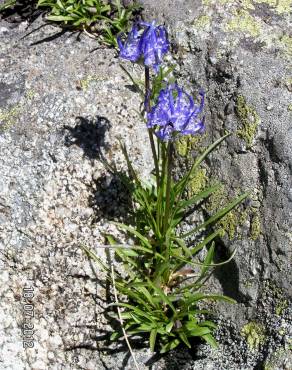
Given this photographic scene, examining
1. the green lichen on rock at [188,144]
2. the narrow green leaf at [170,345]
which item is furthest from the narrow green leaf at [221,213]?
the narrow green leaf at [170,345]

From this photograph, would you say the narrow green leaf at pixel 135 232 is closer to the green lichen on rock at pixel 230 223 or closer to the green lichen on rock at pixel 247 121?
the green lichen on rock at pixel 230 223

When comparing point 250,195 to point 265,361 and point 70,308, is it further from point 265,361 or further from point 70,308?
point 70,308

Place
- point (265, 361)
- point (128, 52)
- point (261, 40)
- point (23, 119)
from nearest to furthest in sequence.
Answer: point (128, 52) → point (265, 361) → point (261, 40) → point (23, 119)

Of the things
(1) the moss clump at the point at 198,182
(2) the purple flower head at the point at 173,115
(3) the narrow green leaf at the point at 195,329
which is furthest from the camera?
(1) the moss clump at the point at 198,182

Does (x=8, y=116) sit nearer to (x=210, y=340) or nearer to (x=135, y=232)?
(x=135, y=232)

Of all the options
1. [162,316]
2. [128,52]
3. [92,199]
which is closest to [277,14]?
[128,52]

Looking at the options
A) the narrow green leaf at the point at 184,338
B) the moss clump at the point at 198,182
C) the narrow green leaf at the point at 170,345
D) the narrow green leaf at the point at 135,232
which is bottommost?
the narrow green leaf at the point at 170,345

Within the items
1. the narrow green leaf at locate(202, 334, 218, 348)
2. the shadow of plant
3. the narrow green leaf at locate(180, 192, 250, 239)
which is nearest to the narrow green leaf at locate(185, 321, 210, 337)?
the narrow green leaf at locate(202, 334, 218, 348)

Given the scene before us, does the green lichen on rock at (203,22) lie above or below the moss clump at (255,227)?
above

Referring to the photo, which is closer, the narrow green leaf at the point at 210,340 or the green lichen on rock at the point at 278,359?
the green lichen on rock at the point at 278,359
